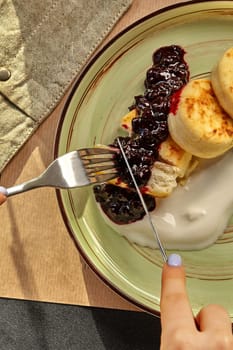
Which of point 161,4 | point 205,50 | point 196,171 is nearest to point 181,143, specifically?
point 196,171

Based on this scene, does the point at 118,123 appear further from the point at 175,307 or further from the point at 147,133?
the point at 175,307

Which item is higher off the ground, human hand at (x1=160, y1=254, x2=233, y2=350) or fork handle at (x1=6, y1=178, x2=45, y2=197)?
fork handle at (x1=6, y1=178, x2=45, y2=197)

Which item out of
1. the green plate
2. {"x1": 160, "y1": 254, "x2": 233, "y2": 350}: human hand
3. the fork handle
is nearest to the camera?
{"x1": 160, "y1": 254, "x2": 233, "y2": 350}: human hand

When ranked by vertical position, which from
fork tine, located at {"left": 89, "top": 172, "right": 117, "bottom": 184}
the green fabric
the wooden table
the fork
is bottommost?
the wooden table

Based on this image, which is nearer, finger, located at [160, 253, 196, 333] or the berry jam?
finger, located at [160, 253, 196, 333]

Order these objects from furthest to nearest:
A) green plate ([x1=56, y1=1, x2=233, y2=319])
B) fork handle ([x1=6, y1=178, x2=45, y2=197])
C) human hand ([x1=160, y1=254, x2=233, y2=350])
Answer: green plate ([x1=56, y1=1, x2=233, y2=319]) < fork handle ([x1=6, y1=178, x2=45, y2=197]) < human hand ([x1=160, y1=254, x2=233, y2=350])

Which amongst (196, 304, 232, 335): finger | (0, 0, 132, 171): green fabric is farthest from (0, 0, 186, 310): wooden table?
(196, 304, 232, 335): finger

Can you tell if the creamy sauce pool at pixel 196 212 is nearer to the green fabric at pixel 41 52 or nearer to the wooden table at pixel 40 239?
the wooden table at pixel 40 239

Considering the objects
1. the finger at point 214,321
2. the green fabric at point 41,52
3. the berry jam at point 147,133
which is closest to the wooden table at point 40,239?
the green fabric at point 41,52

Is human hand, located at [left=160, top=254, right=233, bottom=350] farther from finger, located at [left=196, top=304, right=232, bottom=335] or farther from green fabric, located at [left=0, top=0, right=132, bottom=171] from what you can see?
green fabric, located at [left=0, top=0, right=132, bottom=171]
